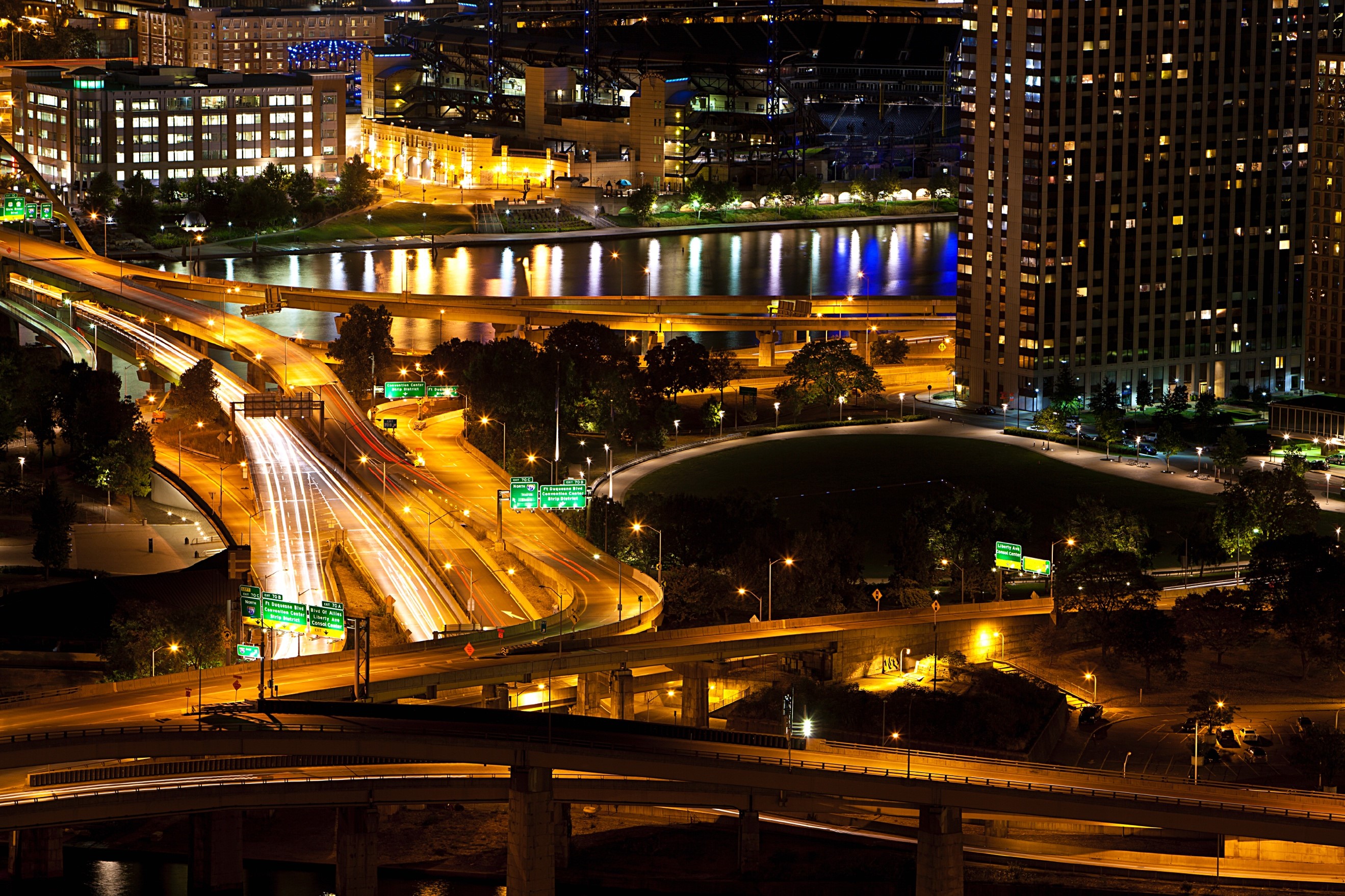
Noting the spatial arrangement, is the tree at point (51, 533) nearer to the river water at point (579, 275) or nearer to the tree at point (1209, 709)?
the tree at point (1209, 709)

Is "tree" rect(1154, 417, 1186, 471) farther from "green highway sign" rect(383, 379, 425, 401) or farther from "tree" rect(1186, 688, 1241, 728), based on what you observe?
"green highway sign" rect(383, 379, 425, 401)

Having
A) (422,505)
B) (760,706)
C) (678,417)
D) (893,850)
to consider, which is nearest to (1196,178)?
(678,417)

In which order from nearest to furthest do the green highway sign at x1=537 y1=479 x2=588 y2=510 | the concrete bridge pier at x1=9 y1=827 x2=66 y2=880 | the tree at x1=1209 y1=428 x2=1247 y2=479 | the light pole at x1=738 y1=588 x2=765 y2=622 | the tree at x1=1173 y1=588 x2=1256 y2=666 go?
the concrete bridge pier at x1=9 y1=827 x2=66 y2=880
the tree at x1=1173 y1=588 x2=1256 y2=666
the light pole at x1=738 y1=588 x2=765 y2=622
the green highway sign at x1=537 y1=479 x2=588 y2=510
the tree at x1=1209 y1=428 x2=1247 y2=479

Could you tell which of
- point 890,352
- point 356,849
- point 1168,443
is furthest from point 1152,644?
point 890,352

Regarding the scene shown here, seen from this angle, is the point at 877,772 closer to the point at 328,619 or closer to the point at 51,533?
the point at 328,619

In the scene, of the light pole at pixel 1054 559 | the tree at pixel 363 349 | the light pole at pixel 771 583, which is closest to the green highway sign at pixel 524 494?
the light pole at pixel 771 583

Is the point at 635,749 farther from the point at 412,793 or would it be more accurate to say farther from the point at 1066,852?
the point at 1066,852

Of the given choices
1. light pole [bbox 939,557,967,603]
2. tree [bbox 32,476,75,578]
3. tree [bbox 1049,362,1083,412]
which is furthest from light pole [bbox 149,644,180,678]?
tree [bbox 1049,362,1083,412]
